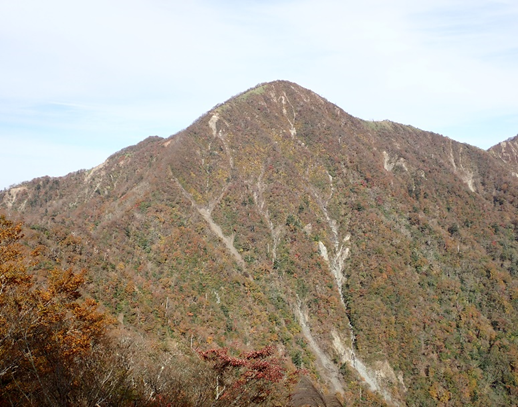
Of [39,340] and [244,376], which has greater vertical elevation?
[39,340]

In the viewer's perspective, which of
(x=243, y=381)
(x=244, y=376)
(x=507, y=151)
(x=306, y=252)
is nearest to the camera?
(x=243, y=381)

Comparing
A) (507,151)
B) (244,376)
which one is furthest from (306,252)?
(507,151)

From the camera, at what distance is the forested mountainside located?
2000 inches

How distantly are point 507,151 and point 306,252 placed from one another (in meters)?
157

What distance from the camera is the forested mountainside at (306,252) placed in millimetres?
50812

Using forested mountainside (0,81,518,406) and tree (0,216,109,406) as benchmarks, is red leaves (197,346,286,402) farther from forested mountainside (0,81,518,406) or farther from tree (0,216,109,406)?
forested mountainside (0,81,518,406)

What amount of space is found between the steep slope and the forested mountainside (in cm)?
5952

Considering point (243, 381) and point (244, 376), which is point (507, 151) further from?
point (243, 381)

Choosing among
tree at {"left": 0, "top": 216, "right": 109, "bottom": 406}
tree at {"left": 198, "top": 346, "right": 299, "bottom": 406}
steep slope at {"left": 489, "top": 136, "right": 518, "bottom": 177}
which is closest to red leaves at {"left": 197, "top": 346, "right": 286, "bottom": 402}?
tree at {"left": 198, "top": 346, "right": 299, "bottom": 406}

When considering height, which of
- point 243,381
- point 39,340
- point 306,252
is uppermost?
point 39,340

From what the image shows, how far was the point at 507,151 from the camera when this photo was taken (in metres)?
169

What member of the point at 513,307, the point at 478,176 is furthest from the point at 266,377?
the point at 478,176

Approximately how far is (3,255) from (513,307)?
299ft

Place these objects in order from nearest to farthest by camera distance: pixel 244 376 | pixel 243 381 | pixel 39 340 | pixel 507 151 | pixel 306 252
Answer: pixel 39 340 < pixel 243 381 < pixel 244 376 < pixel 306 252 < pixel 507 151
